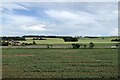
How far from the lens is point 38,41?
353ft

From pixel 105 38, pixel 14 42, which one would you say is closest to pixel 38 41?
pixel 14 42

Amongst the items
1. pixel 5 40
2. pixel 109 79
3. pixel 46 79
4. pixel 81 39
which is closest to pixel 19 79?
pixel 46 79

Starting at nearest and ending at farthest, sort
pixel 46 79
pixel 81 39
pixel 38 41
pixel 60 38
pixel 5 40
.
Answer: pixel 46 79
pixel 5 40
pixel 38 41
pixel 60 38
pixel 81 39

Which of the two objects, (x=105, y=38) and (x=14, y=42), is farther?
(x=105, y=38)

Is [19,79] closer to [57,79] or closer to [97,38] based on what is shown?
[57,79]

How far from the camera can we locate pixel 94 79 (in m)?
18.0

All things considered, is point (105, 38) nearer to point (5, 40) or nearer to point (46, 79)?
point (5, 40)

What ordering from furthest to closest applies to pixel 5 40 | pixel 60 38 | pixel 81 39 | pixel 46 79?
pixel 81 39
pixel 60 38
pixel 5 40
pixel 46 79

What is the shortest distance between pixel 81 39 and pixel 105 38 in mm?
12156

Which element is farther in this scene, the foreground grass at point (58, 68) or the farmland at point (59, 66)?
the farmland at point (59, 66)

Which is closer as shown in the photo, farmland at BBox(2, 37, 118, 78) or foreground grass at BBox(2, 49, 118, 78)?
foreground grass at BBox(2, 49, 118, 78)

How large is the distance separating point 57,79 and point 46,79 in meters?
0.63

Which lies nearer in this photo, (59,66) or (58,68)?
(58,68)

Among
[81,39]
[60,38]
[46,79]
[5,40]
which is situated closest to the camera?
[46,79]
